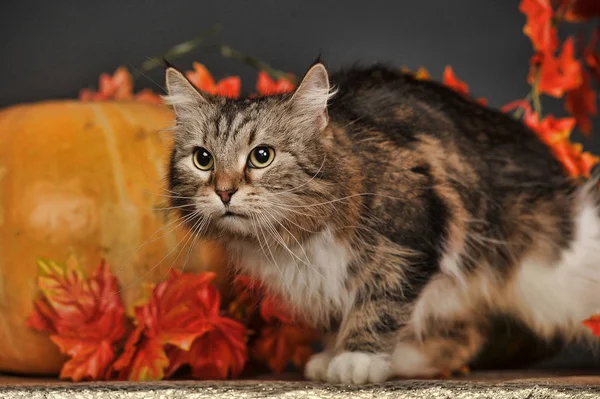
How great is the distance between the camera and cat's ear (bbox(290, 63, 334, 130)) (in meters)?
1.37

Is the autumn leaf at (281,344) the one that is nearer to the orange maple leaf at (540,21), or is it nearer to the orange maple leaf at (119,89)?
the orange maple leaf at (119,89)

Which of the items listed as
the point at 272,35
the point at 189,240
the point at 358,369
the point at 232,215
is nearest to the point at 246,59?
the point at 272,35

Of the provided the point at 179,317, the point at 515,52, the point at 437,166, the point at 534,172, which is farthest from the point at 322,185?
the point at 515,52

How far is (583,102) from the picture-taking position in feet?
6.56

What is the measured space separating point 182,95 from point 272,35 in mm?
762

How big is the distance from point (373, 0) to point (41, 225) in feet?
3.52

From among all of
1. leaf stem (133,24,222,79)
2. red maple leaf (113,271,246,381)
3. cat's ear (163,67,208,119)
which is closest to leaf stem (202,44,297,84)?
leaf stem (133,24,222,79)

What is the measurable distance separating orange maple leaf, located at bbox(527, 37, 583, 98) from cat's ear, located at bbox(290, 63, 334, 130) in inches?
28.8

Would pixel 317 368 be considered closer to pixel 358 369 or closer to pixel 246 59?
pixel 358 369

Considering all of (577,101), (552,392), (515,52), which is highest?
(515,52)

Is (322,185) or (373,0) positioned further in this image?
(373,0)

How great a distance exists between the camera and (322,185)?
1389mm

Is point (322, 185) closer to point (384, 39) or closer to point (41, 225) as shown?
point (41, 225)

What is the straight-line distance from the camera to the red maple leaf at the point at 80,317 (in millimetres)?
1571
